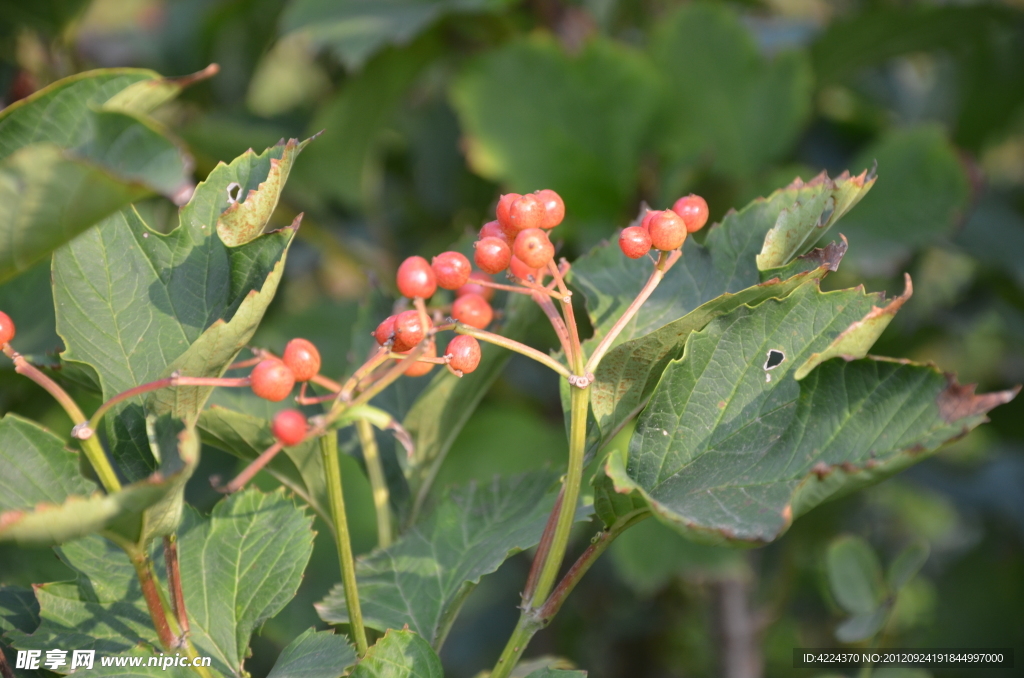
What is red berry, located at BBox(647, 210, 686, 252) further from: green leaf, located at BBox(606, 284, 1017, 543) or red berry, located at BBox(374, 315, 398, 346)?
red berry, located at BBox(374, 315, 398, 346)

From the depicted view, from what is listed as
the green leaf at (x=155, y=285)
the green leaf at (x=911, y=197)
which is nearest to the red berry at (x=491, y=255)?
the green leaf at (x=155, y=285)

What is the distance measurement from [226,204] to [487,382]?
260 millimetres

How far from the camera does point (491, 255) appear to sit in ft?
1.75

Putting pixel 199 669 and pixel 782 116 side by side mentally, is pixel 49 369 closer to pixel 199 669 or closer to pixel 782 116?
pixel 199 669

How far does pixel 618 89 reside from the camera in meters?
1.35

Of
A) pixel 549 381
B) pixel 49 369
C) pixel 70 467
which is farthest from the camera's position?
pixel 549 381

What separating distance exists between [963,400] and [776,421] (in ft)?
0.35

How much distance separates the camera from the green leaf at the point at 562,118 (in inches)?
52.9

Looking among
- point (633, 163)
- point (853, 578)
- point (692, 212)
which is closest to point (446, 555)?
point (692, 212)

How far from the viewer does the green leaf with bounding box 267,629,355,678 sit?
507 millimetres

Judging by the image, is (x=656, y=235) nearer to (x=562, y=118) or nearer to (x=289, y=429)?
(x=289, y=429)

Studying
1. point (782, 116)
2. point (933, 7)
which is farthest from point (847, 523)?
point (933, 7)

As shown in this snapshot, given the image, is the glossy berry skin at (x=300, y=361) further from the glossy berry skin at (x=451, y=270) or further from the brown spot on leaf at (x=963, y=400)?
the brown spot on leaf at (x=963, y=400)

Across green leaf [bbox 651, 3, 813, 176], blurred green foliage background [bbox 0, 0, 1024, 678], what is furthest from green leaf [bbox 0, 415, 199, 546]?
green leaf [bbox 651, 3, 813, 176]
